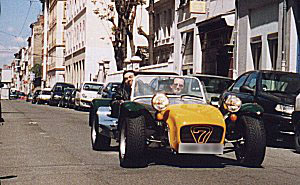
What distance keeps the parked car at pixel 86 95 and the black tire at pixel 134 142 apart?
2356 centimetres

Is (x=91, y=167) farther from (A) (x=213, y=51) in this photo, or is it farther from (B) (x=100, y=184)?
(A) (x=213, y=51)

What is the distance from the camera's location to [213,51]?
30094 millimetres

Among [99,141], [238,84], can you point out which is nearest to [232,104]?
[99,141]

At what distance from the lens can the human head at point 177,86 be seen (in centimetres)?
1086

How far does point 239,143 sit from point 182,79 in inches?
64.7

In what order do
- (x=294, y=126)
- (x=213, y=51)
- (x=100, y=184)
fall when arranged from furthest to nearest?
(x=213, y=51), (x=294, y=126), (x=100, y=184)

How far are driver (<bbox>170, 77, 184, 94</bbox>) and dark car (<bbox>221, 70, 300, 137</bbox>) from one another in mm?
3241

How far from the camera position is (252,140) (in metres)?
9.82

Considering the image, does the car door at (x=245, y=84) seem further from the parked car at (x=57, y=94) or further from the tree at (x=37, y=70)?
the tree at (x=37, y=70)

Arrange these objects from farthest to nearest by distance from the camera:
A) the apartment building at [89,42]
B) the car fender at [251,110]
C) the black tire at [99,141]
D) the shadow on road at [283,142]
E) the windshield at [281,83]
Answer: the apartment building at [89,42], the windshield at [281,83], the shadow on road at [283,142], the black tire at [99,141], the car fender at [251,110]

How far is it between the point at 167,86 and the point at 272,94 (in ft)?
14.5

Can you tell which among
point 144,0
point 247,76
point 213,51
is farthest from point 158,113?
point 144,0

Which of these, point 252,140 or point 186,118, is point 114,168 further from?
point 252,140

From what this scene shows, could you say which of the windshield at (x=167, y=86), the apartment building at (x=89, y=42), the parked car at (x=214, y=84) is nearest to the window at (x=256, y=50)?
the parked car at (x=214, y=84)
